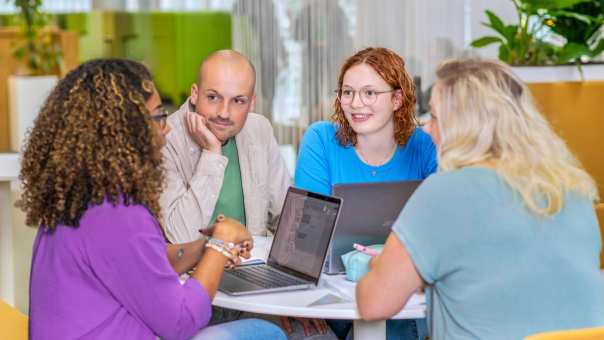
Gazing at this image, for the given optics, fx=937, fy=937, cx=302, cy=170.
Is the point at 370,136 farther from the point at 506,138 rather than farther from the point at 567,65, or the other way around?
the point at 567,65

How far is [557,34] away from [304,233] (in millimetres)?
3060

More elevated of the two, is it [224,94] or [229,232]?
[224,94]

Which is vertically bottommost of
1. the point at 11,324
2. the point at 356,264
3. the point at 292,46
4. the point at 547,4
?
the point at 11,324

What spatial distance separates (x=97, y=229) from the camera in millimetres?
1848

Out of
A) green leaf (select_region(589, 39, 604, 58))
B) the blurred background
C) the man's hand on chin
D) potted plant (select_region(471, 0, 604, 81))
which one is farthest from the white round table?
green leaf (select_region(589, 39, 604, 58))

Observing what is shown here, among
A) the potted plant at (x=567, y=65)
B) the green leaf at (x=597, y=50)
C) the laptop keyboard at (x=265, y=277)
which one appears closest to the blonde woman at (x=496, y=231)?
the laptop keyboard at (x=265, y=277)

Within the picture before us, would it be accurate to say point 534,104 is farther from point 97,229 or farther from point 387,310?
point 97,229

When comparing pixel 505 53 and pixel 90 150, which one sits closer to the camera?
pixel 90 150

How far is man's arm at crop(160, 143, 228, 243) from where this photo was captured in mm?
2717

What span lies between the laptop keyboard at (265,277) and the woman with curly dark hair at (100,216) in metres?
0.39

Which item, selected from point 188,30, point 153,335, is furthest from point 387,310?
point 188,30

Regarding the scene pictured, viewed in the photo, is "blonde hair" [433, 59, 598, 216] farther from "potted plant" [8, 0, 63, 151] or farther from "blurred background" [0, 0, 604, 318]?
"potted plant" [8, 0, 63, 151]

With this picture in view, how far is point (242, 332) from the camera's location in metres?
2.19

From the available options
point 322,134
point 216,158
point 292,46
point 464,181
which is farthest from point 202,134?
point 292,46
